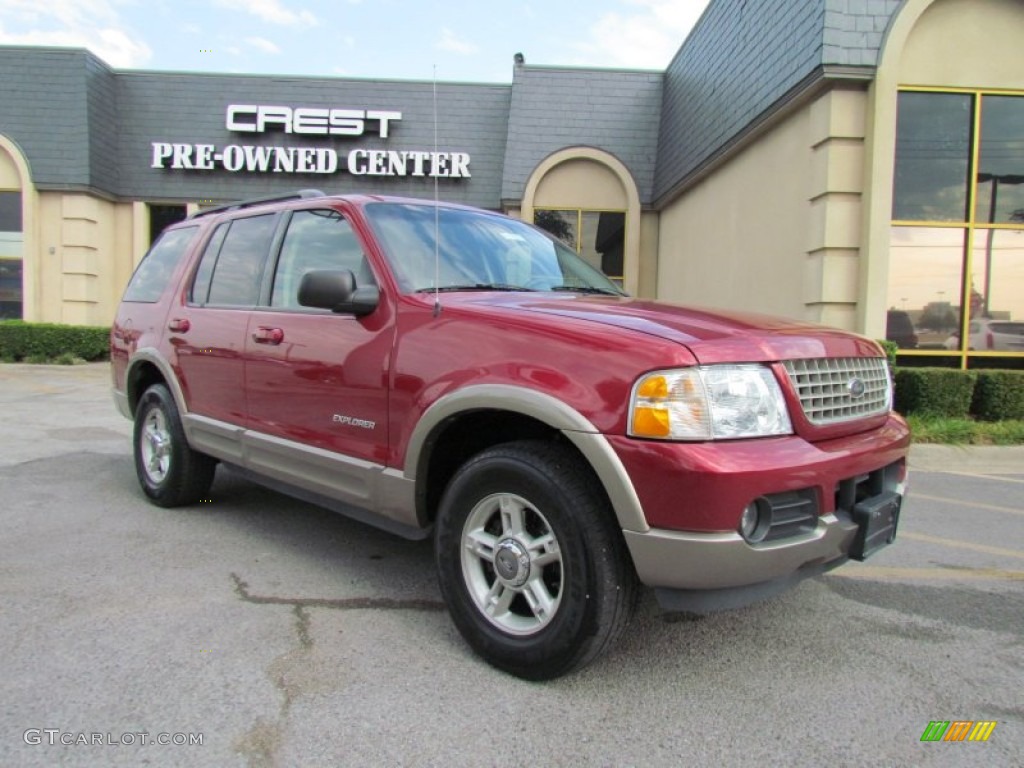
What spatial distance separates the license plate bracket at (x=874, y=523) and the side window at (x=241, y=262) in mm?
3209

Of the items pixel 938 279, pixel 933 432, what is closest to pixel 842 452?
pixel 933 432

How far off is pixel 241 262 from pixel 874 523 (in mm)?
3610

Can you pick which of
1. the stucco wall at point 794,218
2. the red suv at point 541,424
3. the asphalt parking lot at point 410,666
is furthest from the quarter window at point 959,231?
the red suv at point 541,424

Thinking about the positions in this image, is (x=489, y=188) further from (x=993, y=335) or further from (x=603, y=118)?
(x=993, y=335)

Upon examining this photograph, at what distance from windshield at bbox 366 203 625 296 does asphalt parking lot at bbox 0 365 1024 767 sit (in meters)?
1.55

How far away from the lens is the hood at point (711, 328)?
249 centimetres

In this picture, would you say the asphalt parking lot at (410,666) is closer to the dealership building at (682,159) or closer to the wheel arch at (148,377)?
the wheel arch at (148,377)

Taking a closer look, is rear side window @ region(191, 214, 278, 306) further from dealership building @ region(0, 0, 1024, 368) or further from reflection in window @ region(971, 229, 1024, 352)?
reflection in window @ region(971, 229, 1024, 352)

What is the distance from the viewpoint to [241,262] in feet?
14.3

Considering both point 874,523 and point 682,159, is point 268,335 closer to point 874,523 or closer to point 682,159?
point 874,523

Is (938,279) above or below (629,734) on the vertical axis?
above

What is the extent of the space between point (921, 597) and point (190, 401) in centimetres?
428

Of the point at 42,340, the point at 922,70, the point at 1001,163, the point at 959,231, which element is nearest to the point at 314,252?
the point at 922,70

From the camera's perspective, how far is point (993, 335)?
9.12m
